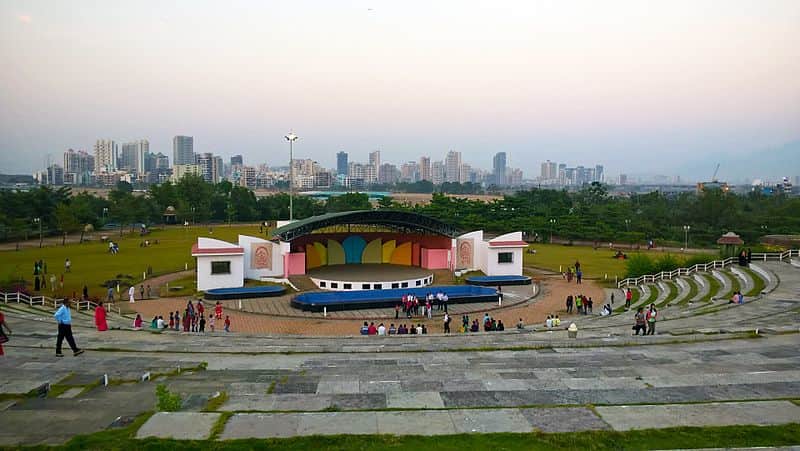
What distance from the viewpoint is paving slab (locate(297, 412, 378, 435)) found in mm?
9375

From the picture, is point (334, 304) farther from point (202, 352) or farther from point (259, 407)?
point (259, 407)

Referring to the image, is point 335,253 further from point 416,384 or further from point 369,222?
point 416,384

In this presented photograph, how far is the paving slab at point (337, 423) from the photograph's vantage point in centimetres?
938

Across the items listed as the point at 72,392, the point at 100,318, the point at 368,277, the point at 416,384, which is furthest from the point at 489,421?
the point at 368,277

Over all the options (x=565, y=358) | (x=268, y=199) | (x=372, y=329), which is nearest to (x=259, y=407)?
(x=565, y=358)

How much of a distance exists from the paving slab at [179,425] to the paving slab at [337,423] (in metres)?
1.46

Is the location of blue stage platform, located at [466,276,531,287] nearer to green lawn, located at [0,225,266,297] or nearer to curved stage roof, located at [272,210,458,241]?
curved stage roof, located at [272,210,458,241]

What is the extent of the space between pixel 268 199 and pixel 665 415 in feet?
307

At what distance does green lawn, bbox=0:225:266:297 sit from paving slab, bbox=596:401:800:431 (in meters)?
31.7

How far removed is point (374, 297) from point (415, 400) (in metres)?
21.7

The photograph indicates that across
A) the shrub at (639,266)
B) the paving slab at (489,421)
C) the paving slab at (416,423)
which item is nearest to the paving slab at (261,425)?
the paving slab at (416,423)

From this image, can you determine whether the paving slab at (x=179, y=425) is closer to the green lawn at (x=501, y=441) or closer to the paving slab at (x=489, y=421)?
the green lawn at (x=501, y=441)

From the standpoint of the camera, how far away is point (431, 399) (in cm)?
1139

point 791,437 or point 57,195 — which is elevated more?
point 57,195
